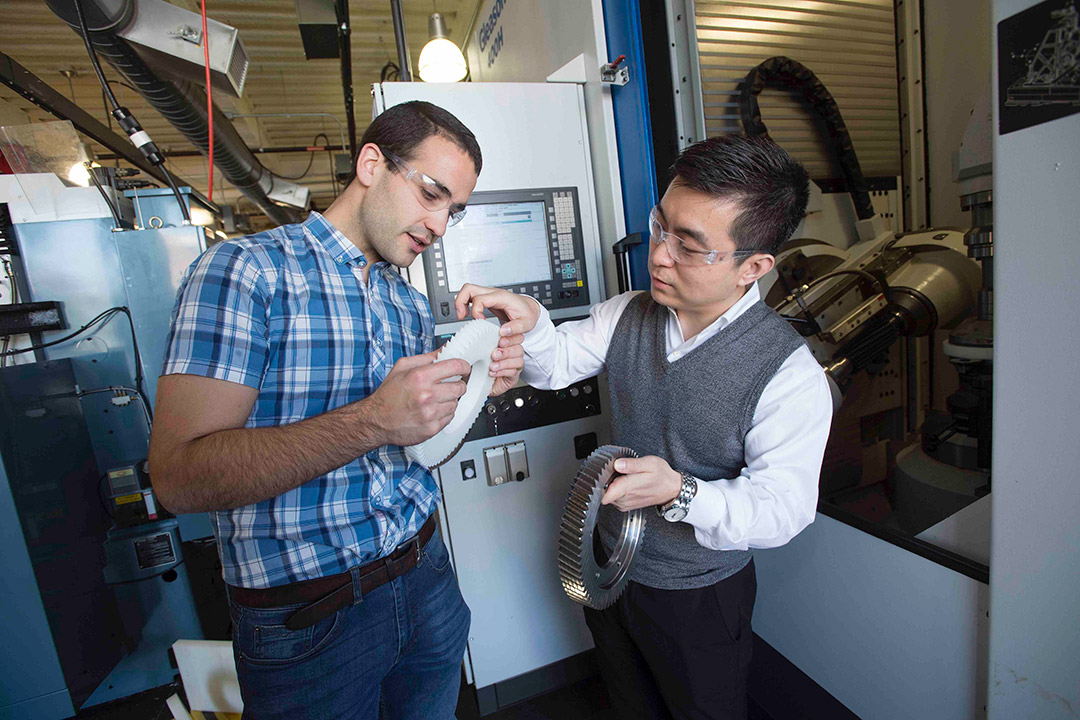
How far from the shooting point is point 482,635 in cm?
190

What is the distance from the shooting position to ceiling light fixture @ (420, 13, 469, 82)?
A: 2445mm

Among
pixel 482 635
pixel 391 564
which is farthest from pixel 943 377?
pixel 391 564

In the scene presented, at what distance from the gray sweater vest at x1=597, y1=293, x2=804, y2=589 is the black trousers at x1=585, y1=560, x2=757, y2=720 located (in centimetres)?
4

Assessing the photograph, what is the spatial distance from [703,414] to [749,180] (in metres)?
0.51

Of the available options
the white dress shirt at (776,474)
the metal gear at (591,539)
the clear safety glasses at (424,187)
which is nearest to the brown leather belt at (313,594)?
the metal gear at (591,539)

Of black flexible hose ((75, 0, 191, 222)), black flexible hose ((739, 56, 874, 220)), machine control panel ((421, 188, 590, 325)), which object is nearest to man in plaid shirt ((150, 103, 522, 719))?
machine control panel ((421, 188, 590, 325))

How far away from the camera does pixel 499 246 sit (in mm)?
1730

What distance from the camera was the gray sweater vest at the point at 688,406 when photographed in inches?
42.4

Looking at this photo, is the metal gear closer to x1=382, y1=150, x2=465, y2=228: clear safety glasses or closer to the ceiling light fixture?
x1=382, y1=150, x2=465, y2=228: clear safety glasses

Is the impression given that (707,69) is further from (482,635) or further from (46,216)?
(46,216)

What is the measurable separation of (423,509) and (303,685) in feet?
1.35

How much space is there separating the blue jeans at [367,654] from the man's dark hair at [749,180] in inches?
43.5

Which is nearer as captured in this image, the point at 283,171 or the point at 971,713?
the point at 971,713

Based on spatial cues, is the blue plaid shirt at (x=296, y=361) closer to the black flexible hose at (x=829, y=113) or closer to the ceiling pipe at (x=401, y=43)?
the ceiling pipe at (x=401, y=43)
